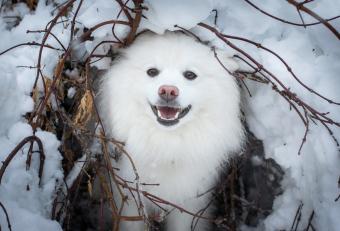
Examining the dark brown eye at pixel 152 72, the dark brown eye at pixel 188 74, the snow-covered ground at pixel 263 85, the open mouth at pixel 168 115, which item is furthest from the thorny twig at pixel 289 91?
the open mouth at pixel 168 115

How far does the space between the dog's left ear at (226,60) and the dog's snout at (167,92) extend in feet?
1.58

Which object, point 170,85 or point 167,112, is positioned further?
point 167,112

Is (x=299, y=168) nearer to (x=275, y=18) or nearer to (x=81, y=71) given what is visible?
(x=275, y=18)

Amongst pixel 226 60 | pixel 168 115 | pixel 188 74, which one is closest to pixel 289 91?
pixel 226 60

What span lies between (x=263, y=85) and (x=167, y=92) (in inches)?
31.0

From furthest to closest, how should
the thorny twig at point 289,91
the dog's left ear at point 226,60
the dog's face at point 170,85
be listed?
the dog's left ear at point 226,60
the dog's face at point 170,85
the thorny twig at point 289,91

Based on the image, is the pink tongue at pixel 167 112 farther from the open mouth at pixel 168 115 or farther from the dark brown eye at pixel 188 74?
the dark brown eye at pixel 188 74

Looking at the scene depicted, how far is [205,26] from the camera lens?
10.4ft

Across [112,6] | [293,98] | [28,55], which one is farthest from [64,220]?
[293,98]

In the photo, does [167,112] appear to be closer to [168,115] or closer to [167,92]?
[168,115]

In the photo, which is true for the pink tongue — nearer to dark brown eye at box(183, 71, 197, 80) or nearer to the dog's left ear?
dark brown eye at box(183, 71, 197, 80)

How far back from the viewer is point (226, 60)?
338 cm

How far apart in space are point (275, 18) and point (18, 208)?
1959 mm

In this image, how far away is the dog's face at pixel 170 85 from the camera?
3.21 meters
